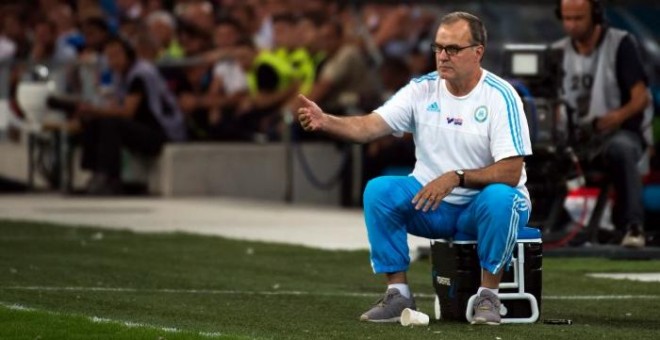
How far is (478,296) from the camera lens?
9852 millimetres

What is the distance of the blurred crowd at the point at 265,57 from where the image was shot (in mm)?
21891

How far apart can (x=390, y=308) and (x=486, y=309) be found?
19.1 inches

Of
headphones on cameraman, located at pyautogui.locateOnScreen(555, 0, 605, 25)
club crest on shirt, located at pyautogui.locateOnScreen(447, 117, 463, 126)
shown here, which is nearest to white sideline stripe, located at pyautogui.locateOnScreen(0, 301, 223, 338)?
club crest on shirt, located at pyautogui.locateOnScreen(447, 117, 463, 126)

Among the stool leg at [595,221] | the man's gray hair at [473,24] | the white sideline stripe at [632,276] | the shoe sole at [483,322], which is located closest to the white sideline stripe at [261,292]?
the white sideline stripe at [632,276]

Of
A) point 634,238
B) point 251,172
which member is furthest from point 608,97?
point 251,172

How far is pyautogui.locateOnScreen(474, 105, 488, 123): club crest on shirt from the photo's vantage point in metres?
9.98

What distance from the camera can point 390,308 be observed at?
32.7ft

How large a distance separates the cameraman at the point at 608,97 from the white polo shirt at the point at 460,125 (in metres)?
4.73

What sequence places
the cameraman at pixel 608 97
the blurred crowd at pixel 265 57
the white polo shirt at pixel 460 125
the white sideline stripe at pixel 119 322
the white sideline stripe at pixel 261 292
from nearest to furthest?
the white sideline stripe at pixel 119 322 < the white polo shirt at pixel 460 125 < the white sideline stripe at pixel 261 292 < the cameraman at pixel 608 97 < the blurred crowd at pixel 265 57

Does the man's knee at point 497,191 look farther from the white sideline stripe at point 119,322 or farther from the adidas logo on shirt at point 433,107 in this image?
the white sideline stripe at point 119,322

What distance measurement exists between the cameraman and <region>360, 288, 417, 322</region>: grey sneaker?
4911 millimetres

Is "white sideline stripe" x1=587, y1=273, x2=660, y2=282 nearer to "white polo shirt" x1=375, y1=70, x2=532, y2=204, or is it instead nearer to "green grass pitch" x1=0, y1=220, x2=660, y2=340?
"green grass pitch" x1=0, y1=220, x2=660, y2=340

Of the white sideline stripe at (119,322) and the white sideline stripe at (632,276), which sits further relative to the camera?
the white sideline stripe at (632,276)

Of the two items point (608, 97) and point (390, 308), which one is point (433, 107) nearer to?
point (390, 308)
